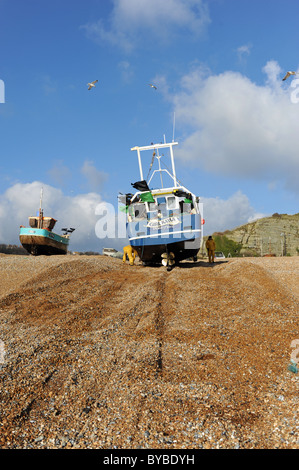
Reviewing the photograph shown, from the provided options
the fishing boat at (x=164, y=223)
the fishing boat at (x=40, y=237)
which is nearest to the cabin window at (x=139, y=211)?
the fishing boat at (x=164, y=223)

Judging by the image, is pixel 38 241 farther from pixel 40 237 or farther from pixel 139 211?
pixel 139 211

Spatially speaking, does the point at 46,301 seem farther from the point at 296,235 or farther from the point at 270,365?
the point at 296,235

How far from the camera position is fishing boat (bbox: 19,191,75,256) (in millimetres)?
36625

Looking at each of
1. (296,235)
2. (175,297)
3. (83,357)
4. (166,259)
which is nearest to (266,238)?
(296,235)

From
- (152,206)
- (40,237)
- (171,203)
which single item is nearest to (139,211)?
(152,206)

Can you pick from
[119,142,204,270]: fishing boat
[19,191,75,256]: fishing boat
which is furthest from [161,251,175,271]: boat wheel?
[19,191,75,256]: fishing boat

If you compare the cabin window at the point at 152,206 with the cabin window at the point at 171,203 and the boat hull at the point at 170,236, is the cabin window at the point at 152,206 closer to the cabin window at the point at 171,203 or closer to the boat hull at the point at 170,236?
the cabin window at the point at 171,203

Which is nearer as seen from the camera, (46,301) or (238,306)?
(238,306)

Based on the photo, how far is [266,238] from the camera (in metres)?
71.5

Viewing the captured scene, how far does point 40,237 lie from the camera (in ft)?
120

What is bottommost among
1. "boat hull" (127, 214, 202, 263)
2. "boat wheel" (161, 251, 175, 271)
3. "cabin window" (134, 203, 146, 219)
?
"boat wheel" (161, 251, 175, 271)

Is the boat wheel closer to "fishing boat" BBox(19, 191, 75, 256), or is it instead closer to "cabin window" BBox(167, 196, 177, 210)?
"cabin window" BBox(167, 196, 177, 210)
